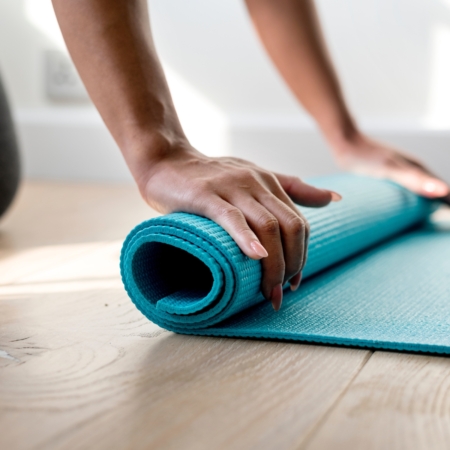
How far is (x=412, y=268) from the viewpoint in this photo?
1.15 m

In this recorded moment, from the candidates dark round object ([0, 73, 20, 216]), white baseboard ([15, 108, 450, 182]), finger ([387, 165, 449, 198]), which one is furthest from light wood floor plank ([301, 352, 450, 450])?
white baseboard ([15, 108, 450, 182])

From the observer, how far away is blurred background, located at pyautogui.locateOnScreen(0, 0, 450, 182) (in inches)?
93.1

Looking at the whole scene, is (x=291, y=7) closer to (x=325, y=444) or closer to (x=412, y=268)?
(x=412, y=268)

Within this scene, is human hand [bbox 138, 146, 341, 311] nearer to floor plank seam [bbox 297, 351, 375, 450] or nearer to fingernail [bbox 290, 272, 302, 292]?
fingernail [bbox 290, 272, 302, 292]

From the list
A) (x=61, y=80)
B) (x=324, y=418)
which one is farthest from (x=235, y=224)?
(x=61, y=80)

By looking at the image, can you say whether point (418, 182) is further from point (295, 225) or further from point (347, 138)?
point (295, 225)

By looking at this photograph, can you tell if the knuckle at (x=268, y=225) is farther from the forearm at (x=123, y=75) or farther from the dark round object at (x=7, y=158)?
the dark round object at (x=7, y=158)

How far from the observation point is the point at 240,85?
8.48ft

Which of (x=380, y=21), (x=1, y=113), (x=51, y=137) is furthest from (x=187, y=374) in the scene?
(x=51, y=137)

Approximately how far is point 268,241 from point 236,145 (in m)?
1.83

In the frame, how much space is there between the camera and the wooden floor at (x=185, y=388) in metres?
0.53

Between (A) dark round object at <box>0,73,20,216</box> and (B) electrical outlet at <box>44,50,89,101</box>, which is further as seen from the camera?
(B) electrical outlet at <box>44,50,89,101</box>

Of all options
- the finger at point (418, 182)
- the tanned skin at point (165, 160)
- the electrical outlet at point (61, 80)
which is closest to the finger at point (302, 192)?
the tanned skin at point (165, 160)

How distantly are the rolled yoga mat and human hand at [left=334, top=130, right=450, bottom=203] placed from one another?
516 mm
